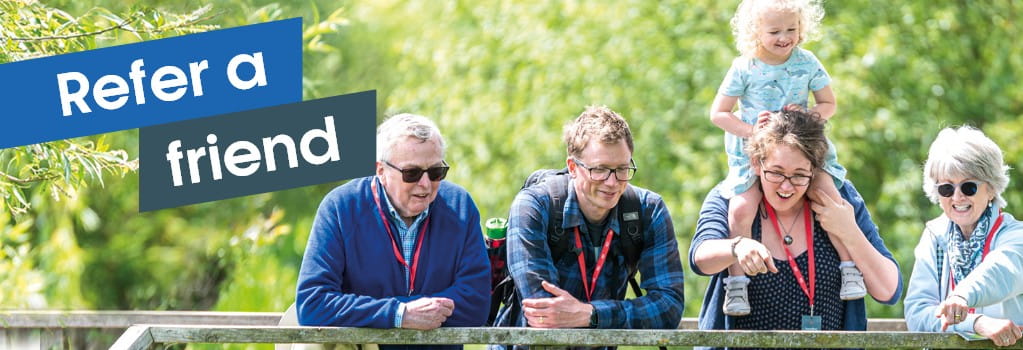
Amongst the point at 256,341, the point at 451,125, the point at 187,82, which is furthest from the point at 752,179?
the point at 451,125

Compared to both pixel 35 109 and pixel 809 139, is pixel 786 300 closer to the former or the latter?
pixel 809 139

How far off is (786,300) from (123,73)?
2499 millimetres

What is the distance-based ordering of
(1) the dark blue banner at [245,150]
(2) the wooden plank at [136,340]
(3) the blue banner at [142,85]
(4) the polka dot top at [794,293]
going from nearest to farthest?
(2) the wooden plank at [136,340] < (4) the polka dot top at [794,293] < (3) the blue banner at [142,85] < (1) the dark blue banner at [245,150]

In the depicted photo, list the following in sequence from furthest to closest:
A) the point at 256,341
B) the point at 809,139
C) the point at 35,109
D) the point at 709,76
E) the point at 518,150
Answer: the point at 518,150 < the point at 709,76 < the point at 35,109 < the point at 809,139 < the point at 256,341

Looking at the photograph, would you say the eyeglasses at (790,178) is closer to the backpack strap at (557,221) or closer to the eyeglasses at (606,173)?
the eyeglasses at (606,173)

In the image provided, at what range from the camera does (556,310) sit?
167 inches

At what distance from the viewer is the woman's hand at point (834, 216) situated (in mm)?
4387

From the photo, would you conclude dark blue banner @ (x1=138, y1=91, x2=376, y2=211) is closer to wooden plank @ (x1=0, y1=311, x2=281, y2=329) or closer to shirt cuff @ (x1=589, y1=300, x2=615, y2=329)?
wooden plank @ (x1=0, y1=311, x2=281, y2=329)

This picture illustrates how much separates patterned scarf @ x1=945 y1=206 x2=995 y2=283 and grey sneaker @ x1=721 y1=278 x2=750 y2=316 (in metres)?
0.62

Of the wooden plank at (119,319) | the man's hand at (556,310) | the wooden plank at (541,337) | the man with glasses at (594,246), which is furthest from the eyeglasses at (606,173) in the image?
the wooden plank at (119,319)

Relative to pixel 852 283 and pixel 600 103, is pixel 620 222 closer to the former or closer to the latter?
Result: pixel 852 283

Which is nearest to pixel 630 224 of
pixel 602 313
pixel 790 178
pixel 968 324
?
Answer: pixel 602 313

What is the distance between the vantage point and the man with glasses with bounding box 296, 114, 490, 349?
4293 millimetres

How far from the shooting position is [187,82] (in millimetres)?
5355
